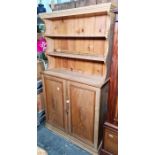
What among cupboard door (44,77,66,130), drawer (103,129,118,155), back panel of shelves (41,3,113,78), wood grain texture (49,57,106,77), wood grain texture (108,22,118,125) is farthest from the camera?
cupboard door (44,77,66,130)

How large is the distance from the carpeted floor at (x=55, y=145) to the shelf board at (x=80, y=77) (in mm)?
919

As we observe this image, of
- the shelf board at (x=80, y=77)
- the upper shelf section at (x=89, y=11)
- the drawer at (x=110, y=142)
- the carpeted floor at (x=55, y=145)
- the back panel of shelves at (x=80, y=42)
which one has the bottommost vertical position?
the carpeted floor at (x=55, y=145)

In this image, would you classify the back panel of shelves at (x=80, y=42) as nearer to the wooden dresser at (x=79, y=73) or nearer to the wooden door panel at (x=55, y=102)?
A: the wooden dresser at (x=79, y=73)

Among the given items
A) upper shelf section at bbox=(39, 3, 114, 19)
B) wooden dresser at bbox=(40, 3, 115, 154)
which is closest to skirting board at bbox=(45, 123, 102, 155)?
wooden dresser at bbox=(40, 3, 115, 154)

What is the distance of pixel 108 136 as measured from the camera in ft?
5.59

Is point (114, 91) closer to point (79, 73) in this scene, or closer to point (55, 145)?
point (79, 73)

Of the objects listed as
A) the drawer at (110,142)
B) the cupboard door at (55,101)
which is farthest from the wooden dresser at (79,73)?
the drawer at (110,142)

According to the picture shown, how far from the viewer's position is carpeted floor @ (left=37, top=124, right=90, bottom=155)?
1.99 m

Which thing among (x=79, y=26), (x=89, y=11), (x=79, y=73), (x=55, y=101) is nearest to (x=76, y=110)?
(x=55, y=101)

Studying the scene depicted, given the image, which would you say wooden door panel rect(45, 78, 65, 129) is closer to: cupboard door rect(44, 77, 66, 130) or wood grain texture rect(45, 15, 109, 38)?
cupboard door rect(44, 77, 66, 130)

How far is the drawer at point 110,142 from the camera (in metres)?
1.65

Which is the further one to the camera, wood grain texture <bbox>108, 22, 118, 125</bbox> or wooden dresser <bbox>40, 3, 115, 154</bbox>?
wooden dresser <bbox>40, 3, 115, 154</bbox>

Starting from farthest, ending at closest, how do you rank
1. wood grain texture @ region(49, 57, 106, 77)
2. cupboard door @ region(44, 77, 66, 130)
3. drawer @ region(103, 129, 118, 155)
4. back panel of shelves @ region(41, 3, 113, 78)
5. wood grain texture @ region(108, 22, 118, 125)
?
cupboard door @ region(44, 77, 66, 130) → wood grain texture @ region(49, 57, 106, 77) → back panel of shelves @ region(41, 3, 113, 78) → drawer @ region(103, 129, 118, 155) → wood grain texture @ region(108, 22, 118, 125)
